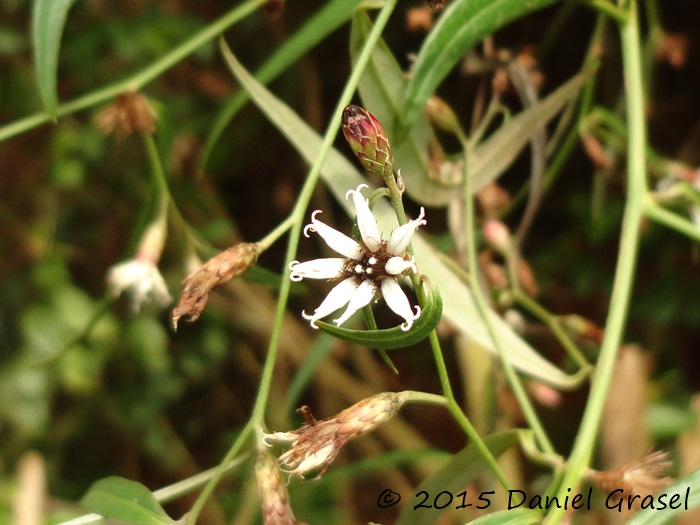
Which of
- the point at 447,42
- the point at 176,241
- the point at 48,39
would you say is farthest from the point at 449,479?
the point at 176,241

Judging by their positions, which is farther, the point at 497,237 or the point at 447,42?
the point at 497,237

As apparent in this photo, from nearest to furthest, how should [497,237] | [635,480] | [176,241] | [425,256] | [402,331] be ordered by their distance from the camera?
[402,331] → [635,480] → [425,256] → [497,237] → [176,241]

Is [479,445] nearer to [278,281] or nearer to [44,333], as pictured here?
[278,281]

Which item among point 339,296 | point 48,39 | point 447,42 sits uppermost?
point 48,39

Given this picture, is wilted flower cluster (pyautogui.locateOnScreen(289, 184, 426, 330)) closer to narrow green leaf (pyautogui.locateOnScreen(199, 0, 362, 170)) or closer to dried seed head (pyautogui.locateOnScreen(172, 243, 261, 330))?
dried seed head (pyautogui.locateOnScreen(172, 243, 261, 330))

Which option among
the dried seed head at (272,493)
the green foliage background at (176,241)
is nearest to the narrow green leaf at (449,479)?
the dried seed head at (272,493)

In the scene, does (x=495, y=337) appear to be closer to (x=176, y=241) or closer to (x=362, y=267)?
(x=362, y=267)

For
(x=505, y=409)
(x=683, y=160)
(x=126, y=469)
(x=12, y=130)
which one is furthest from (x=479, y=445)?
(x=126, y=469)
